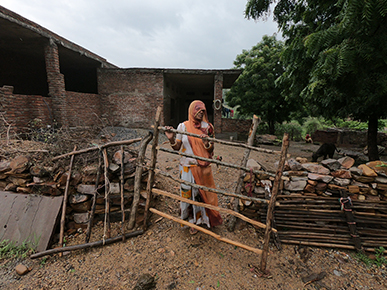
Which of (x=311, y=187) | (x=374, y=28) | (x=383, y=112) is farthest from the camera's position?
(x=383, y=112)

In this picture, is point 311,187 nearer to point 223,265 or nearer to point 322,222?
point 322,222

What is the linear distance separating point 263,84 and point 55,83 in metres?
10.5

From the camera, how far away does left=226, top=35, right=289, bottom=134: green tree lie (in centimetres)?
1121

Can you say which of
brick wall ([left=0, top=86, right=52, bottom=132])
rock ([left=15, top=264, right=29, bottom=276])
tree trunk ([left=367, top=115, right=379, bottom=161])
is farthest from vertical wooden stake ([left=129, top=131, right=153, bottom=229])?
tree trunk ([left=367, top=115, right=379, bottom=161])

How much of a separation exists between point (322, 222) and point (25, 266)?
4273 millimetres

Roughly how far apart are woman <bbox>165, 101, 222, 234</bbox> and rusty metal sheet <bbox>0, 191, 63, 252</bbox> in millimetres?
2038

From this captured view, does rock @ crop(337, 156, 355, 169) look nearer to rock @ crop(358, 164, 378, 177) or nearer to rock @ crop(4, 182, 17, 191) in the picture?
rock @ crop(358, 164, 378, 177)

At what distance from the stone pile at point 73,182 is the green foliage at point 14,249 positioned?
19.6 inches

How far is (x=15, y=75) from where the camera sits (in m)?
9.10

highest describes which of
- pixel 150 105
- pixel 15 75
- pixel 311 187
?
pixel 15 75

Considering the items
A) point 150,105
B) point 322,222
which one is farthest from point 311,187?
point 150,105

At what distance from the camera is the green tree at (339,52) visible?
252cm

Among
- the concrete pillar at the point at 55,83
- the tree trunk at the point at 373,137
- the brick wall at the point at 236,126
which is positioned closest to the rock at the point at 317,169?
the tree trunk at the point at 373,137

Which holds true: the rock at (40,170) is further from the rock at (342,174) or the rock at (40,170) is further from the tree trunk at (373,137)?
the tree trunk at (373,137)
